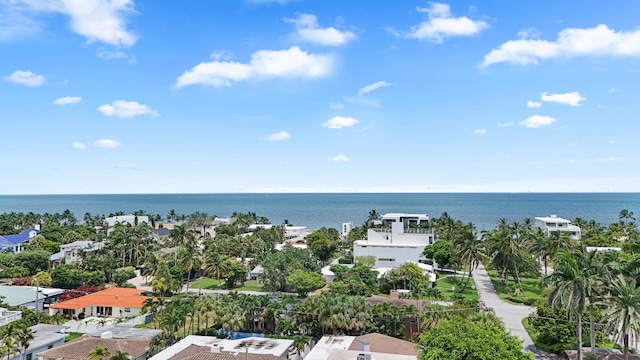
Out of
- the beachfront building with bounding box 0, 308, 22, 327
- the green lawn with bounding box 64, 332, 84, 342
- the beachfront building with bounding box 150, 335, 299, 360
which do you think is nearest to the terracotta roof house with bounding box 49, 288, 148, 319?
the beachfront building with bounding box 0, 308, 22, 327

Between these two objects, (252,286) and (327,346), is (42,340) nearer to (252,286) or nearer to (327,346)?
(327,346)

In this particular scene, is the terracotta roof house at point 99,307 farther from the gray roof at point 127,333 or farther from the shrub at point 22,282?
the shrub at point 22,282

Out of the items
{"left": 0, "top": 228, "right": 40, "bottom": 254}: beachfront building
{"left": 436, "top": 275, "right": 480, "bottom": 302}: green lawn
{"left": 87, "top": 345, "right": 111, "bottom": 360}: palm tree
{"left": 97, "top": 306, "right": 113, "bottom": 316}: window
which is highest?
{"left": 0, "top": 228, "right": 40, "bottom": 254}: beachfront building

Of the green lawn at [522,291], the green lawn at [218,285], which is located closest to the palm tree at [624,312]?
the green lawn at [522,291]

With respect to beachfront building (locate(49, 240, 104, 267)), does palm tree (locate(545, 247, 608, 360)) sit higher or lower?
higher

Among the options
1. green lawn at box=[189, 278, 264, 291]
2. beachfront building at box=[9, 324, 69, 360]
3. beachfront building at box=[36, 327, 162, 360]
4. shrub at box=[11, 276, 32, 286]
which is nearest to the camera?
beachfront building at box=[36, 327, 162, 360]

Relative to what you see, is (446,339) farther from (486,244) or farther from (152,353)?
(486,244)

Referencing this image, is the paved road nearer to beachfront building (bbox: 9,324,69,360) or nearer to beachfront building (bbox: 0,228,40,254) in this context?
beachfront building (bbox: 9,324,69,360)

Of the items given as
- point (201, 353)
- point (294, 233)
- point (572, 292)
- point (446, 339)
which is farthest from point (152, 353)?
point (294, 233)
